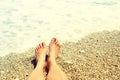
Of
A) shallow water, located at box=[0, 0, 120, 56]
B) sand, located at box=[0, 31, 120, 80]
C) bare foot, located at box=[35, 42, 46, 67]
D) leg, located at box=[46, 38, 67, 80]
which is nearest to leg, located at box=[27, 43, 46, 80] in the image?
bare foot, located at box=[35, 42, 46, 67]

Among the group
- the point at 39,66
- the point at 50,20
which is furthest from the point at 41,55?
the point at 50,20

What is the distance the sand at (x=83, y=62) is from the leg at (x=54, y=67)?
19 centimetres

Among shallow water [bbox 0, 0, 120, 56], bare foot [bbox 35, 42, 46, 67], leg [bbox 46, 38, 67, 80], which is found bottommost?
shallow water [bbox 0, 0, 120, 56]

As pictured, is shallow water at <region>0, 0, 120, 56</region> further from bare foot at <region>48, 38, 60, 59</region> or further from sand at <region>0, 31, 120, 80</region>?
bare foot at <region>48, 38, 60, 59</region>

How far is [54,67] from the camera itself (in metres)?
3.93

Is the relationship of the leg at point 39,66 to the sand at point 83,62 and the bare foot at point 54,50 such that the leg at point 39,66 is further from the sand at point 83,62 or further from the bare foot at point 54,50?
the sand at point 83,62

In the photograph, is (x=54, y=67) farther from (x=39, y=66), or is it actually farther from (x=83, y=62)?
(x=83, y=62)

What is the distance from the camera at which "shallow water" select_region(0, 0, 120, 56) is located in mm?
6645

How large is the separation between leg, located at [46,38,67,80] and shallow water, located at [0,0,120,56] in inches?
60.1

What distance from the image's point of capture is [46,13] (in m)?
7.93

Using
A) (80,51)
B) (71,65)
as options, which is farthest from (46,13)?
(71,65)

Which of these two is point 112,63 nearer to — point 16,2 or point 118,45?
point 118,45

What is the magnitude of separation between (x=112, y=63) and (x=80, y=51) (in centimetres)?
84

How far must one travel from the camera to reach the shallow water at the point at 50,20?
21.8ft
